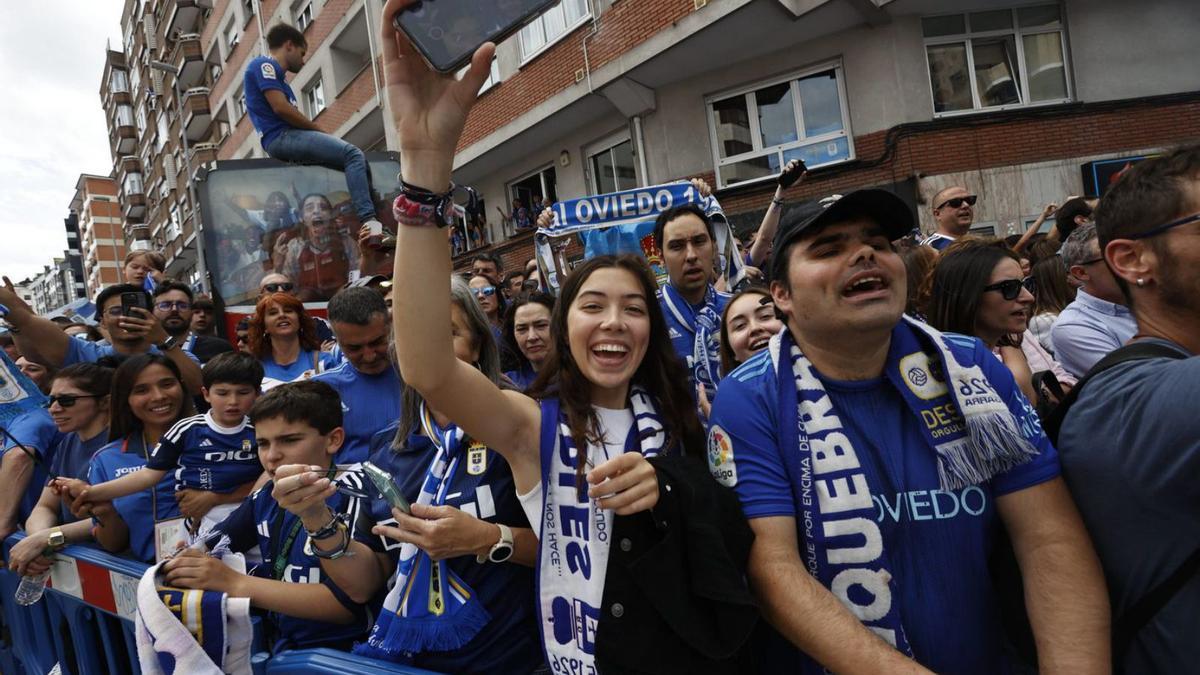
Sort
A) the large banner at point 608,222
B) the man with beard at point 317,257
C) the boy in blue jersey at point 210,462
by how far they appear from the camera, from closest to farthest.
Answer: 1. the boy in blue jersey at point 210,462
2. the large banner at point 608,222
3. the man with beard at point 317,257

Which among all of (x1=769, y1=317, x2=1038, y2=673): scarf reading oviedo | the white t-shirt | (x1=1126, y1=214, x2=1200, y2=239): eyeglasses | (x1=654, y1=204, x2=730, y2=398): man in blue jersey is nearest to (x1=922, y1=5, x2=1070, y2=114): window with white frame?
(x1=654, y1=204, x2=730, y2=398): man in blue jersey

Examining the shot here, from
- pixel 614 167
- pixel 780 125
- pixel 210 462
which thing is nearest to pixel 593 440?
pixel 210 462

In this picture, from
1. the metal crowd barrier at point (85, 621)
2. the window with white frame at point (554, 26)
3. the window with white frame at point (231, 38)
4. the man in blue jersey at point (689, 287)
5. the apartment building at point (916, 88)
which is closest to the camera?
the metal crowd barrier at point (85, 621)

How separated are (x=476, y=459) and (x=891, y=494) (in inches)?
43.7

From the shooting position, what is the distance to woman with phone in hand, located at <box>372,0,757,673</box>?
1.40 meters

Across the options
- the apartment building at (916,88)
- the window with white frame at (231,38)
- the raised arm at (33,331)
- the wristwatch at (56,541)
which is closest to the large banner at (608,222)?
the raised arm at (33,331)

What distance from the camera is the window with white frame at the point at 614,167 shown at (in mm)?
12727

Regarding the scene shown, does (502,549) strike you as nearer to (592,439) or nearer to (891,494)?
(592,439)

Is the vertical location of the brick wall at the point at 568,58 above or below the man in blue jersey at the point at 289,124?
above

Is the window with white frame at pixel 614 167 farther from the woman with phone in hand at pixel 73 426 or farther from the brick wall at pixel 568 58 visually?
the woman with phone in hand at pixel 73 426

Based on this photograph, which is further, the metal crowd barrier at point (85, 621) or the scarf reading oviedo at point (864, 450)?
the metal crowd barrier at point (85, 621)

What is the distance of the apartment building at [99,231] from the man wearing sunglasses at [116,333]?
68.7m

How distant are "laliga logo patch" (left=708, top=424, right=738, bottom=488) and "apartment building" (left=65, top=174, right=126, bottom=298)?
72968mm

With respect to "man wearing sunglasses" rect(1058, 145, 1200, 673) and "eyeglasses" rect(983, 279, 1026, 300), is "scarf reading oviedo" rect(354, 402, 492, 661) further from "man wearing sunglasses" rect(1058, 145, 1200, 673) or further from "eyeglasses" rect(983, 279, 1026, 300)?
"eyeglasses" rect(983, 279, 1026, 300)
